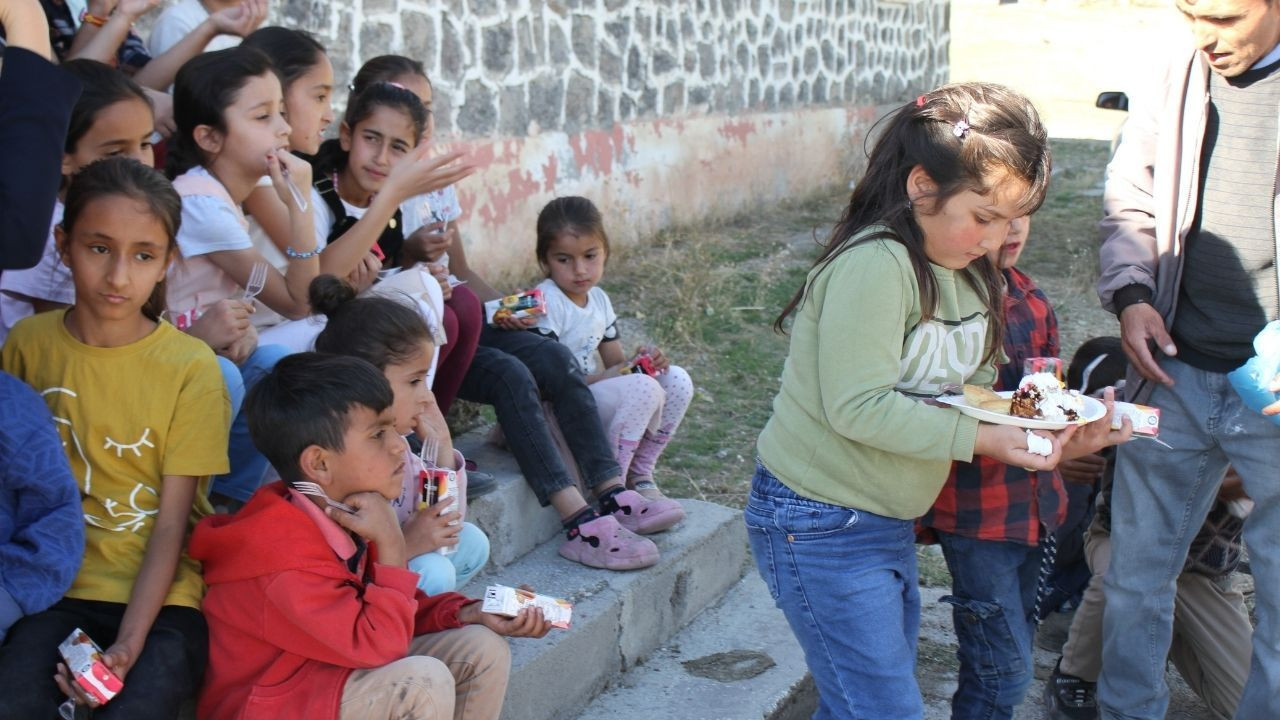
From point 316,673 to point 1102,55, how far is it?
64.8 feet

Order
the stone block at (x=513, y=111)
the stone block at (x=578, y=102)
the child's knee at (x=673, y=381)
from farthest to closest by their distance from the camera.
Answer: the stone block at (x=578, y=102) → the stone block at (x=513, y=111) → the child's knee at (x=673, y=381)

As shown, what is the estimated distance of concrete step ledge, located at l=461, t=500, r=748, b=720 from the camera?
113 inches

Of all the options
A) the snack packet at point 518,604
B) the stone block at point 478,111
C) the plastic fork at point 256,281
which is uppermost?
the stone block at point 478,111

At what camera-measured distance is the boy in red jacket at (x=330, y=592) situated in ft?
7.03

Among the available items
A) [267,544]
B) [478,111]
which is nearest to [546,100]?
[478,111]

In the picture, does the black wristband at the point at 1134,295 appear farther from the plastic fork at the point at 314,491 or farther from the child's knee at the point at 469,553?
the plastic fork at the point at 314,491

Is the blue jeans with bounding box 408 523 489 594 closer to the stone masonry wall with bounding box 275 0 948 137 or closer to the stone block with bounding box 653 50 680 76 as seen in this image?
the stone masonry wall with bounding box 275 0 948 137

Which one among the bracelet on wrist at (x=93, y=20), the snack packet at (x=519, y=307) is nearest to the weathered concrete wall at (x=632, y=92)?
the bracelet on wrist at (x=93, y=20)

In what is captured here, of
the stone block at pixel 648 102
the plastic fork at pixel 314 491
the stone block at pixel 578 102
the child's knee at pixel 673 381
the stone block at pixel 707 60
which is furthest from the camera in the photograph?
the stone block at pixel 707 60

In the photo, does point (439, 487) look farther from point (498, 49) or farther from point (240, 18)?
point (498, 49)

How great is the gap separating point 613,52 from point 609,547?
14.9 feet

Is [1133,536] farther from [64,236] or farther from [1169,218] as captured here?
[64,236]

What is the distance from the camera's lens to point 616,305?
6.25 m

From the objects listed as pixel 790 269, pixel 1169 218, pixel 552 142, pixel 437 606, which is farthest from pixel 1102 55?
pixel 437 606
